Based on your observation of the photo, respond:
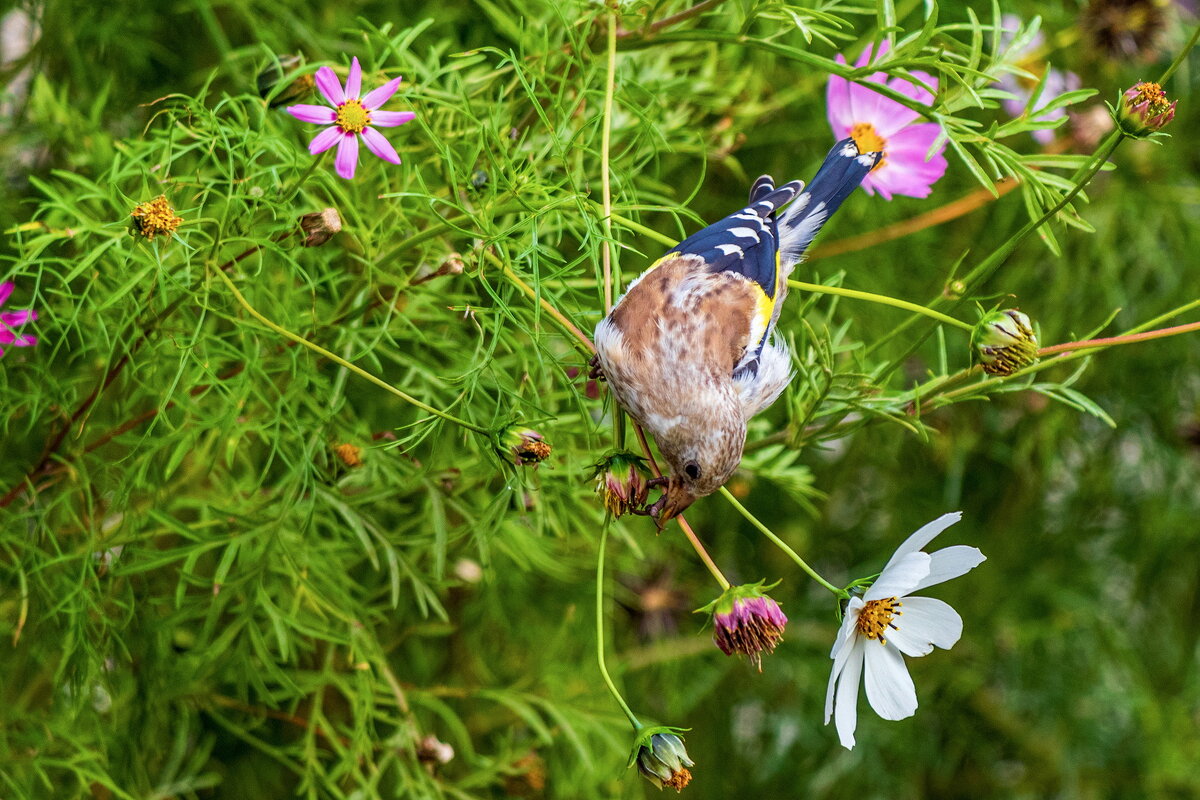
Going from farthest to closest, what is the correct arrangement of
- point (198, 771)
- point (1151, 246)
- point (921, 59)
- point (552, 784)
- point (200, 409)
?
point (1151, 246) < point (552, 784) < point (198, 771) < point (200, 409) < point (921, 59)

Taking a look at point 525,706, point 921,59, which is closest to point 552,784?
point 525,706

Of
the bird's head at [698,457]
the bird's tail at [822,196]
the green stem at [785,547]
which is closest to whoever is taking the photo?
the green stem at [785,547]

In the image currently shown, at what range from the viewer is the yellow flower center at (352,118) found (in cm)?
58

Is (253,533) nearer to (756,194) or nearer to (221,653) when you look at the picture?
(221,653)

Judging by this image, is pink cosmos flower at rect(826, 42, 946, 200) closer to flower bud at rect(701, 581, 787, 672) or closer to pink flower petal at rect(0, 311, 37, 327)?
flower bud at rect(701, 581, 787, 672)

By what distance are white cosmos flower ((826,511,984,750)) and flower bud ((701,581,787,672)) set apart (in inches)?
1.2

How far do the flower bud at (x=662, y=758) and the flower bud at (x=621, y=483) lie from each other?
0.11m

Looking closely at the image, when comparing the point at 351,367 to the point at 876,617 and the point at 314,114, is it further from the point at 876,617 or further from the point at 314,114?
the point at 876,617

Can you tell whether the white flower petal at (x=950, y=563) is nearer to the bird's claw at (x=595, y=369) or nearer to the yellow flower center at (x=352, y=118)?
the bird's claw at (x=595, y=369)

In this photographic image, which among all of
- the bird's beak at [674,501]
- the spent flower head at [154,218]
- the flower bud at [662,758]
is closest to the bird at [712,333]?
the bird's beak at [674,501]

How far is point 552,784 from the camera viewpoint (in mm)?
1006

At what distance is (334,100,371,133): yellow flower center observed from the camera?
582mm

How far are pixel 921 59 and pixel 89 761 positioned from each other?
0.68 meters

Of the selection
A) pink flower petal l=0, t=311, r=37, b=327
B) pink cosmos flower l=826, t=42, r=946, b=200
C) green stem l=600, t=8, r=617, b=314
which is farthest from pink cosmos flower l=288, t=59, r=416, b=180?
pink cosmos flower l=826, t=42, r=946, b=200
